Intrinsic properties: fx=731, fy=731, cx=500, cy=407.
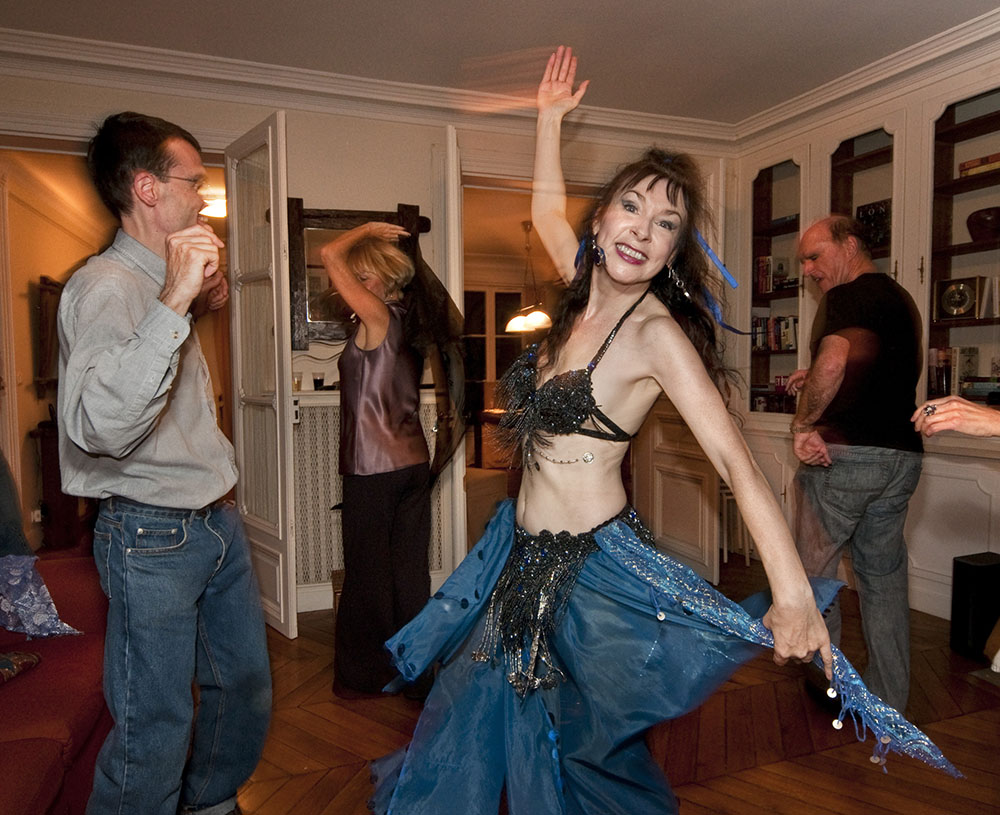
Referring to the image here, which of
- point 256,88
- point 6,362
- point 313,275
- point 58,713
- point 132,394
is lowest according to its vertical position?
point 58,713

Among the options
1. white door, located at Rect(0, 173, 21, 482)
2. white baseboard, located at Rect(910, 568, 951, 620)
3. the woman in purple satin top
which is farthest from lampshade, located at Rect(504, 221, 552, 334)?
white door, located at Rect(0, 173, 21, 482)

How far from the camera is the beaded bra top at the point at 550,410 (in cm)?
164

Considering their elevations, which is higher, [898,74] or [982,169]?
[898,74]

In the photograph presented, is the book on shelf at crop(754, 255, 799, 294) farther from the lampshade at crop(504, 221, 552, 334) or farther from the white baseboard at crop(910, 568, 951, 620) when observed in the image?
the white baseboard at crop(910, 568, 951, 620)

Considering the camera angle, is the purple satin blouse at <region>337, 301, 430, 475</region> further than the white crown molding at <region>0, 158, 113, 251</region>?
No

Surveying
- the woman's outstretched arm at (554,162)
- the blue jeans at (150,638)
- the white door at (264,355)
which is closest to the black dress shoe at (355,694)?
the white door at (264,355)

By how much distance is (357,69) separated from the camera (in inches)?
153

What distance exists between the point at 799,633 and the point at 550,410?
682 mm

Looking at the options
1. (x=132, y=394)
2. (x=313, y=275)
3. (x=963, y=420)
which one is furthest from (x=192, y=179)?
(x=313, y=275)

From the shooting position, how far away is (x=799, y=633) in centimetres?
133

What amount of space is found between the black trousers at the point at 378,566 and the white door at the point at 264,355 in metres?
0.77

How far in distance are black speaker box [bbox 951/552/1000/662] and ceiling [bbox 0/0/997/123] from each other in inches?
99.2

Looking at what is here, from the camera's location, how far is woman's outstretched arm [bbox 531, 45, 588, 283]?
205cm

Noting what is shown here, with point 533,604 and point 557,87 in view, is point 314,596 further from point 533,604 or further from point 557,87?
point 557,87
